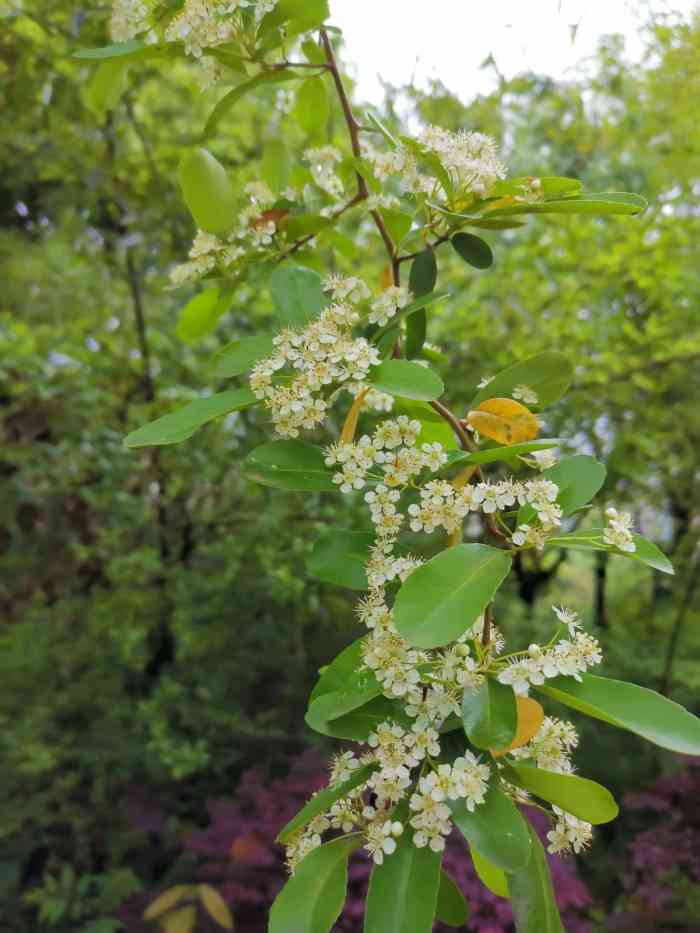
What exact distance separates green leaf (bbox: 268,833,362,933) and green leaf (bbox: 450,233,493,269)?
452 mm

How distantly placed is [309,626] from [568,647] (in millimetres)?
1749

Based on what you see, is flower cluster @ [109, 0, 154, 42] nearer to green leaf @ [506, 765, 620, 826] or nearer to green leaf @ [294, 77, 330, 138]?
green leaf @ [294, 77, 330, 138]

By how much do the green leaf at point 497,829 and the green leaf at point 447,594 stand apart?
Result: 116 mm

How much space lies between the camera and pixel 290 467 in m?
0.57

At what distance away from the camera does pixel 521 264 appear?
1.88m

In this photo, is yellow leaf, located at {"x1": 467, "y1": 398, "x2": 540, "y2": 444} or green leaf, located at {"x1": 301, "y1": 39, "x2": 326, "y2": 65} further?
green leaf, located at {"x1": 301, "y1": 39, "x2": 326, "y2": 65}

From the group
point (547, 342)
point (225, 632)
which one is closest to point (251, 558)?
point (225, 632)

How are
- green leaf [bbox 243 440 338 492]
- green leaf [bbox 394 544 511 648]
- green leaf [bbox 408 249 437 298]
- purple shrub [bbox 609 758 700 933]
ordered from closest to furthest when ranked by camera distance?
green leaf [bbox 394 544 511 648] → green leaf [bbox 243 440 338 492] → green leaf [bbox 408 249 437 298] → purple shrub [bbox 609 758 700 933]

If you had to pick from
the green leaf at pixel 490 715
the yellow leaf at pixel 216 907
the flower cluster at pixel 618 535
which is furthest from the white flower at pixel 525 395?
the yellow leaf at pixel 216 907

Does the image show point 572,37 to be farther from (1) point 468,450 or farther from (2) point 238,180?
(2) point 238,180

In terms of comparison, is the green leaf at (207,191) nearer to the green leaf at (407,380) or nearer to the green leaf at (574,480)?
the green leaf at (407,380)

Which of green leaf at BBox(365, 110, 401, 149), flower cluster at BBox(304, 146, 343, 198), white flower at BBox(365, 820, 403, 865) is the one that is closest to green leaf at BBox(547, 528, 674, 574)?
white flower at BBox(365, 820, 403, 865)

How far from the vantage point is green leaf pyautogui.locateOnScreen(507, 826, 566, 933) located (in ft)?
1.67

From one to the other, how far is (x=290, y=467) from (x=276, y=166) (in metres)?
0.41
